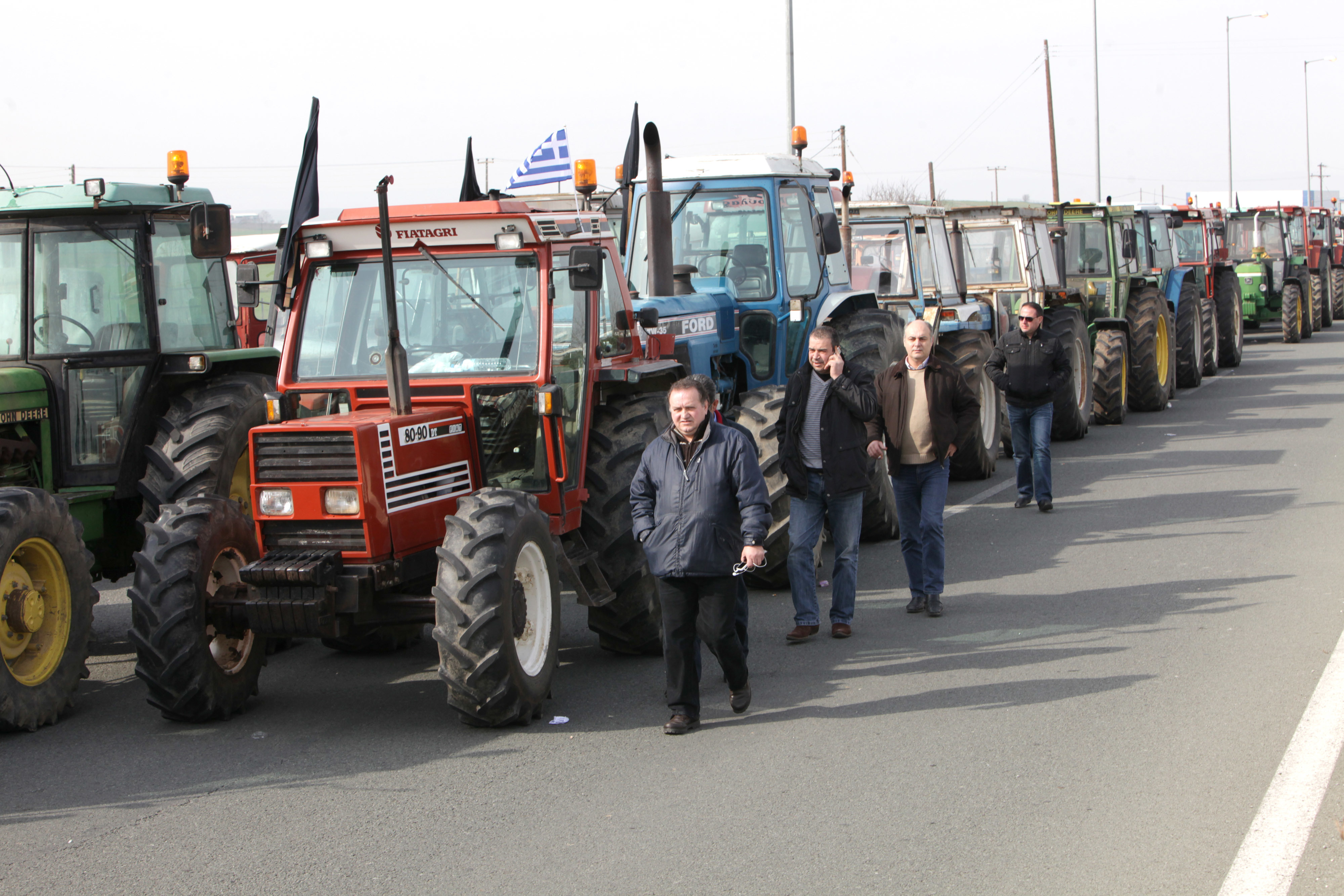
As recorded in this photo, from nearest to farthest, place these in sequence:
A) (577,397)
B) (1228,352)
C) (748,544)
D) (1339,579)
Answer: (748,544), (577,397), (1339,579), (1228,352)

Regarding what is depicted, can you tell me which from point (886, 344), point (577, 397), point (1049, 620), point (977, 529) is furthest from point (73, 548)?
point (977, 529)

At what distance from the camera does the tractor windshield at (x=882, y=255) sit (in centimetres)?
1399

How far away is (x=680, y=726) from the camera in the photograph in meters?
6.28

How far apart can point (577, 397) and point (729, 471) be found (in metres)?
1.37

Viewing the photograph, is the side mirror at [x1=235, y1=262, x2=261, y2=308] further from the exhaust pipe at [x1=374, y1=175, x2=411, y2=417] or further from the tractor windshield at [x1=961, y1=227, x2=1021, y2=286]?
the tractor windshield at [x1=961, y1=227, x2=1021, y2=286]

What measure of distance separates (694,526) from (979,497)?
7200 millimetres

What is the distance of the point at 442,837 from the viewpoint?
5.10 m

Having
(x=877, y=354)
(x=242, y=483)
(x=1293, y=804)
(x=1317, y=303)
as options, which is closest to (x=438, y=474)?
(x=242, y=483)

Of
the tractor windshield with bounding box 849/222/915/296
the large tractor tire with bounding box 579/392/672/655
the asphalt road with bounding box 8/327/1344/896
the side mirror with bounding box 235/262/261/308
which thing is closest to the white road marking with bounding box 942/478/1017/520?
the tractor windshield with bounding box 849/222/915/296

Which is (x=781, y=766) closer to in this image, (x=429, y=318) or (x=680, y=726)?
(x=680, y=726)

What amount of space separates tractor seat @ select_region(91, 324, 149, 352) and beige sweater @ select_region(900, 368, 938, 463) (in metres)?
4.66

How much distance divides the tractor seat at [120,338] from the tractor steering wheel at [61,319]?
21 millimetres

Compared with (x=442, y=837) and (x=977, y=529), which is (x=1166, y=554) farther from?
(x=442, y=837)

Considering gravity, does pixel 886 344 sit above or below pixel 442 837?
above
